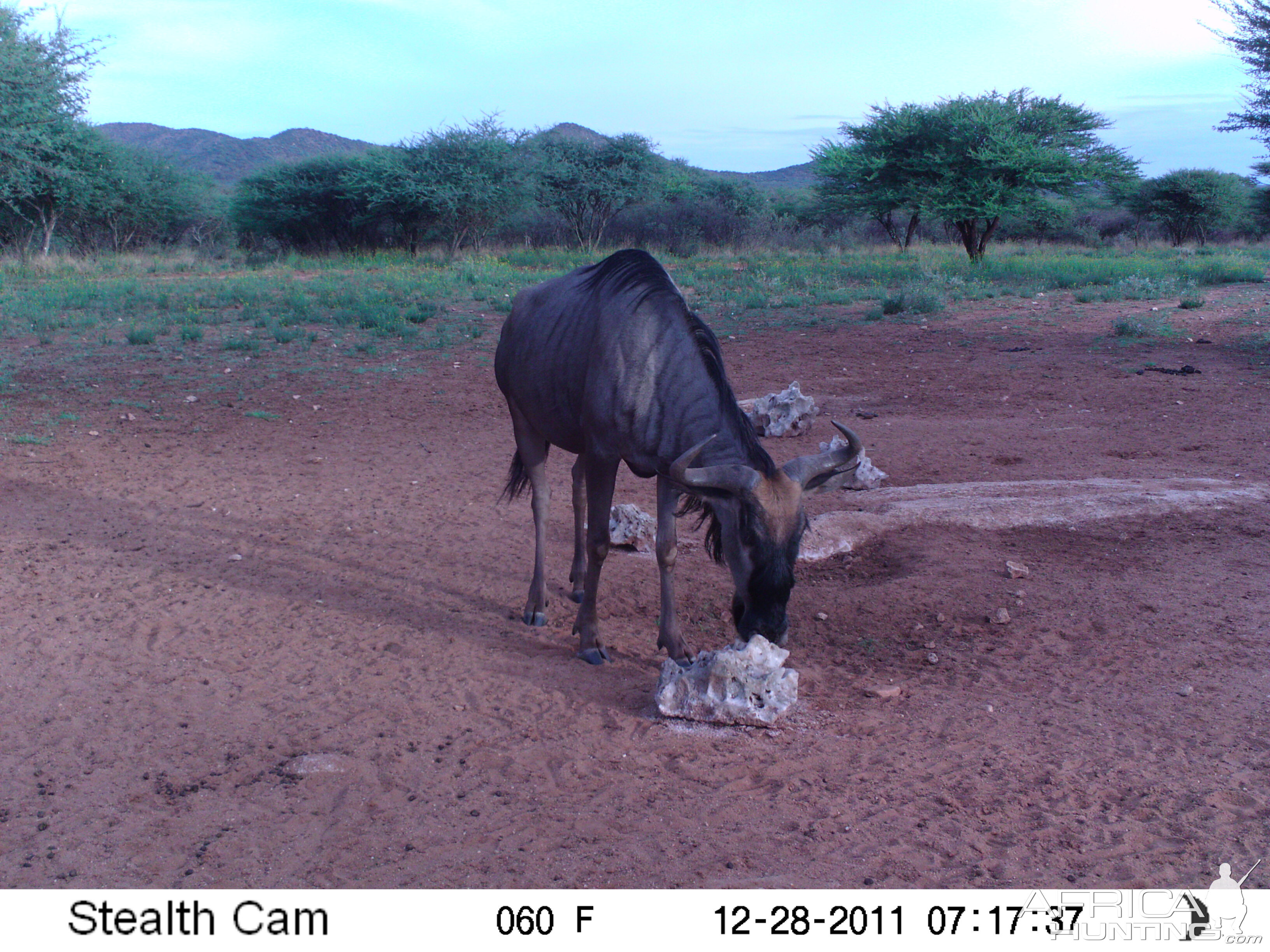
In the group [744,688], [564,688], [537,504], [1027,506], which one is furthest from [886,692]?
[1027,506]

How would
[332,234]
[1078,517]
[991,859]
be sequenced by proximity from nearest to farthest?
[991,859] < [1078,517] < [332,234]

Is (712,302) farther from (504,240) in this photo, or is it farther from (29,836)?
(504,240)

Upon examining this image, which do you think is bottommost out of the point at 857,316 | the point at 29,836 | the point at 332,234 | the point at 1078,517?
the point at 29,836

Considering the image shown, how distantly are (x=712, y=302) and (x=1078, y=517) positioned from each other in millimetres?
11169

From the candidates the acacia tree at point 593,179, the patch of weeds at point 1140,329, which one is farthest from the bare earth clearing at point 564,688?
the acacia tree at point 593,179

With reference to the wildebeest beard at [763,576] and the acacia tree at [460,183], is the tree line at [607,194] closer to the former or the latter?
the acacia tree at [460,183]

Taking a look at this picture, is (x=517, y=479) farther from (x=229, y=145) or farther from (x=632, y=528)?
(x=229, y=145)

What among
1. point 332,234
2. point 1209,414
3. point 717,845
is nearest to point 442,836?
point 717,845

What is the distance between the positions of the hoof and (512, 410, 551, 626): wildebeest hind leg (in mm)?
509

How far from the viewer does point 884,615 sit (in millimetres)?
4941

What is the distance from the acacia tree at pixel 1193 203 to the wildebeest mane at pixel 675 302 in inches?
1593

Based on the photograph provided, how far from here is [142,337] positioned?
12562 millimetres

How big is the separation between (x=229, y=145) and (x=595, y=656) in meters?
96.5

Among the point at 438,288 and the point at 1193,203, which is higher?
the point at 1193,203
